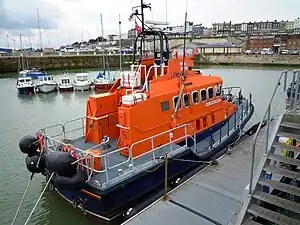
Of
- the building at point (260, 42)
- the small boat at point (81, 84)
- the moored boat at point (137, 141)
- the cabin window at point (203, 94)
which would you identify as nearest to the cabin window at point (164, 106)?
the moored boat at point (137, 141)

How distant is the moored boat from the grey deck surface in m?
0.68

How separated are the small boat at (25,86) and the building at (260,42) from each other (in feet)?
230

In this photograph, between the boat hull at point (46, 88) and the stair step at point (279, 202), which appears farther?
the boat hull at point (46, 88)

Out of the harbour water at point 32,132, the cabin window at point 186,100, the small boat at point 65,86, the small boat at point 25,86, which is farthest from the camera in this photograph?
the small boat at point 65,86

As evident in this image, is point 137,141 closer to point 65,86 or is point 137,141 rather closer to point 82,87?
point 82,87

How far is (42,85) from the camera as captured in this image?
29344 mm

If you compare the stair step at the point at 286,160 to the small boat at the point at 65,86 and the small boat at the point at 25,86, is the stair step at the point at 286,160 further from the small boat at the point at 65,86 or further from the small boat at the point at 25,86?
the small boat at the point at 25,86

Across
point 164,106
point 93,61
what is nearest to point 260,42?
point 93,61

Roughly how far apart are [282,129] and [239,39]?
89.0 metres

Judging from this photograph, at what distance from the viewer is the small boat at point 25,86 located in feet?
95.4

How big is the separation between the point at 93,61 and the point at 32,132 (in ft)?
152

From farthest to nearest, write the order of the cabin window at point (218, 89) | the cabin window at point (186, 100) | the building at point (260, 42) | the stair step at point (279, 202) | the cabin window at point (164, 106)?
the building at point (260, 42), the cabin window at point (218, 89), the cabin window at point (186, 100), the cabin window at point (164, 106), the stair step at point (279, 202)

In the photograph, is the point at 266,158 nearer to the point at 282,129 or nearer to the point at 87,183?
the point at 282,129

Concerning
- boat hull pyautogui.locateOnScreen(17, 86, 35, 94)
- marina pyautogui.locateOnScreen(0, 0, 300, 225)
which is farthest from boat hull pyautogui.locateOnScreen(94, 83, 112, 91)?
marina pyautogui.locateOnScreen(0, 0, 300, 225)
